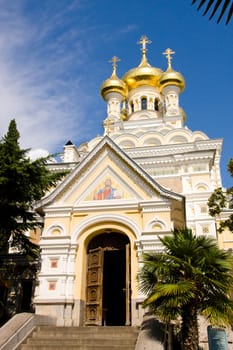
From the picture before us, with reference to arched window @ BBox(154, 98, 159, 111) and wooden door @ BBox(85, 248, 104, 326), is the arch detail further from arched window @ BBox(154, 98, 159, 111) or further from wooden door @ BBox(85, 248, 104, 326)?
arched window @ BBox(154, 98, 159, 111)

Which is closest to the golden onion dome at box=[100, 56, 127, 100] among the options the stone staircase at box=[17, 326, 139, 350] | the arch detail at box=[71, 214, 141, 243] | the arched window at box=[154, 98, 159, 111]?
the arched window at box=[154, 98, 159, 111]

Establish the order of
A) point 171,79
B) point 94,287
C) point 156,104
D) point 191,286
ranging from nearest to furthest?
point 191,286 → point 94,287 → point 171,79 → point 156,104

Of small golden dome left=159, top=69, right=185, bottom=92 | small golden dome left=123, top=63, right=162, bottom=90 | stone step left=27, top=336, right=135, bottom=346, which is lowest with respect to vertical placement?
stone step left=27, top=336, right=135, bottom=346

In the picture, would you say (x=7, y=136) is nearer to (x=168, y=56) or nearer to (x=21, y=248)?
(x=21, y=248)

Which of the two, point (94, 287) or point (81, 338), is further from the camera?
point (94, 287)

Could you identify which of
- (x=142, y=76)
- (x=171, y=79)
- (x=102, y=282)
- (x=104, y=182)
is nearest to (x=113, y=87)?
(x=142, y=76)

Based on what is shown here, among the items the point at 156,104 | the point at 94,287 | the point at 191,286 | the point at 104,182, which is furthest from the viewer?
the point at 156,104

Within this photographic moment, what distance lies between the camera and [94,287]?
1343 centimetres

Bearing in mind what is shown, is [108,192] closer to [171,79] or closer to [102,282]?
[102,282]

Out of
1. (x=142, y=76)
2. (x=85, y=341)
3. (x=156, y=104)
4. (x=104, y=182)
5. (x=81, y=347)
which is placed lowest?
(x=81, y=347)

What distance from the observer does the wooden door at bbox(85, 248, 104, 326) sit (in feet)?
42.7

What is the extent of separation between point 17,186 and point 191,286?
8.05 m

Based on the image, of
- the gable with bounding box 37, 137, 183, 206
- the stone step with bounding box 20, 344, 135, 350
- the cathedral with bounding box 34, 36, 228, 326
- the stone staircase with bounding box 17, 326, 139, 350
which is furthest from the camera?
the gable with bounding box 37, 137, 183, 206

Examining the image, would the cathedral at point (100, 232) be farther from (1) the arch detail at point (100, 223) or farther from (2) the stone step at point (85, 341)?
(2) the stone step at point (85, 341)
